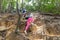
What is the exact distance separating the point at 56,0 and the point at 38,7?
1639 millimetres

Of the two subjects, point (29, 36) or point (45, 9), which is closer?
point (29, 36)

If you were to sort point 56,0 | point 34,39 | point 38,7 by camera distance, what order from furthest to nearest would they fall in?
point 38,7 → point 56,0 → point 34,39

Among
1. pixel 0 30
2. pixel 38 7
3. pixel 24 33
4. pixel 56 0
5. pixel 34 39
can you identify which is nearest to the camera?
pixel 34 39

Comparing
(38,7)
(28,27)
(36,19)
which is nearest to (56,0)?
(38,7)

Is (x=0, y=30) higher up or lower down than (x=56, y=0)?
lower down

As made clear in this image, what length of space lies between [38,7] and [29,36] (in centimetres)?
480

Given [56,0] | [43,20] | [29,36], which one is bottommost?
[29,36]

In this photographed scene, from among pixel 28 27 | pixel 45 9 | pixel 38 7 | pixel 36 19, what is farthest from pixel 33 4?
pixel 28 27

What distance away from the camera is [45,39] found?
627 cm

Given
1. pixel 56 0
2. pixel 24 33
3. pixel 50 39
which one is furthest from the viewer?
pixel 56 0

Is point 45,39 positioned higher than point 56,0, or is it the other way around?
point 56,0

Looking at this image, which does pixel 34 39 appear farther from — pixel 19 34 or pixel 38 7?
pixel 38 7

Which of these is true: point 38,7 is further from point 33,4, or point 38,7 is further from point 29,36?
point 29,36

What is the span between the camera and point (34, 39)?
666 cm
